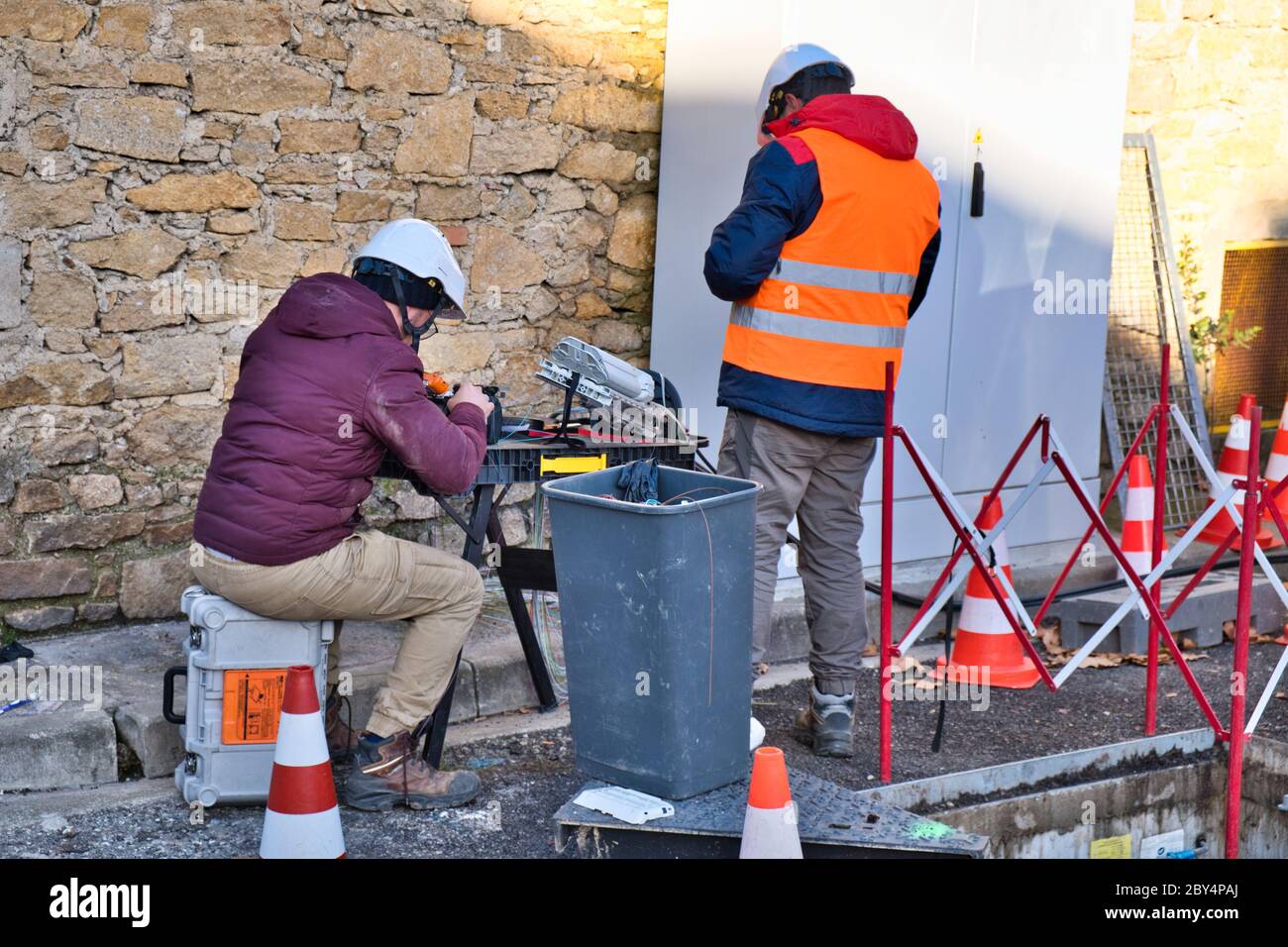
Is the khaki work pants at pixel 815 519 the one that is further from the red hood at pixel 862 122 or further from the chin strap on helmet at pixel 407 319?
the chin strap on helmet at pixel 407 319

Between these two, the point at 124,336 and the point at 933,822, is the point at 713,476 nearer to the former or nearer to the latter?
the point at 933,822

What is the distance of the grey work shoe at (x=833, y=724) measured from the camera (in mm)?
4777

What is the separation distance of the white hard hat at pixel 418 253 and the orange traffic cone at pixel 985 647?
2362 mm

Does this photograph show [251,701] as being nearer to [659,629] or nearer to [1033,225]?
[659,629]

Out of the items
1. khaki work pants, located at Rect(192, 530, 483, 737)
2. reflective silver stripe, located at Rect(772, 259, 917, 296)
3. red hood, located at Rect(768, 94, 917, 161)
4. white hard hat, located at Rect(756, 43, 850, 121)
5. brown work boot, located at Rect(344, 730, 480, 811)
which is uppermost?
white hard hat, located at Rect(756, 43, 850, 121)

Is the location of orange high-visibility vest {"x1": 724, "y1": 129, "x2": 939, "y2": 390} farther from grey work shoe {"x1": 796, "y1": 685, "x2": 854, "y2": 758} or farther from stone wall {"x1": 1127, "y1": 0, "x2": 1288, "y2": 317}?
stone wall {"x1": 1127, "y1": 0, "x2": 1288, "y2": 317}

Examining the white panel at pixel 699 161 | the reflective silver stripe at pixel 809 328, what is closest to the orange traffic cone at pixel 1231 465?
the white panel at pixel 699 161

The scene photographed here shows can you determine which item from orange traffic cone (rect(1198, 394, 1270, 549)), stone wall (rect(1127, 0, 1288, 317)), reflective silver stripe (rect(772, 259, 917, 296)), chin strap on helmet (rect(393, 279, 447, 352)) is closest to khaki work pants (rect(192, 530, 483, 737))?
chin strap on helmet (rect(393, 279, 447, 352))

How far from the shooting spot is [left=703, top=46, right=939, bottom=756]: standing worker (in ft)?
14.4

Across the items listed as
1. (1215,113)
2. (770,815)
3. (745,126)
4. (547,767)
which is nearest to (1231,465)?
(1215,113)

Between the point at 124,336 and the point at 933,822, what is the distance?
10.0 ft

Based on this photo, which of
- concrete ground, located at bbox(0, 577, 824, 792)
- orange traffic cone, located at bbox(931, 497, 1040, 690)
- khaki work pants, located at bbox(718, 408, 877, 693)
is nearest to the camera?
concrete ground, located at bbox(0, 577, 824, 792)

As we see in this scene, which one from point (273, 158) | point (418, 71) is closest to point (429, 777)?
point (273, 158)

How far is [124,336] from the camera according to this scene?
5.09 m
